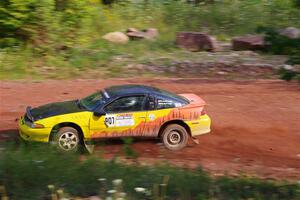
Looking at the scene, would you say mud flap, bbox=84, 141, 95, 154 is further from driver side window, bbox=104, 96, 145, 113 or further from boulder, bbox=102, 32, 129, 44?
boulder, bbox=102, 32, 129, 44

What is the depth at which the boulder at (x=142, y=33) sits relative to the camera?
21.1 m

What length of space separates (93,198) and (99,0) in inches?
739

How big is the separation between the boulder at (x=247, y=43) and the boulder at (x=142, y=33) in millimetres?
2884

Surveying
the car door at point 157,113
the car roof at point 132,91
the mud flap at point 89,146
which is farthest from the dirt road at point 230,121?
the car roof at point 132,91

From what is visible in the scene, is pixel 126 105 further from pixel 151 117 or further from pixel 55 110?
pixel 55 110

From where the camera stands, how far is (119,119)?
11.0 meters

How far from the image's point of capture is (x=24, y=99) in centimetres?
1460

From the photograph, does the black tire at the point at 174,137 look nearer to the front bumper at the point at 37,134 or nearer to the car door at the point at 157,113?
the car door at the point at 157,113

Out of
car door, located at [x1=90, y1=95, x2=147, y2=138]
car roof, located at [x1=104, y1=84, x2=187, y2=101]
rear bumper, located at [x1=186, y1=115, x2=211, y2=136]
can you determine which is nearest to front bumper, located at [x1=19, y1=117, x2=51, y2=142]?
car door, located at [x1=90, y1=95, x2=147, y2=138]

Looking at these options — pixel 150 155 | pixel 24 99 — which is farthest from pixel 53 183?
pixel 24 99

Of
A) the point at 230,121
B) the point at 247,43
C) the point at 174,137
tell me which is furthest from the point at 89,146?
the point at 247,43

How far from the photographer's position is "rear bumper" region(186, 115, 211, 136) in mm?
11352

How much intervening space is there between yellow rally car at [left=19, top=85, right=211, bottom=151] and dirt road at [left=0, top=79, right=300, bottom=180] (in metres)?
0.34

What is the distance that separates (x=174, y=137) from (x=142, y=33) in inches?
416
